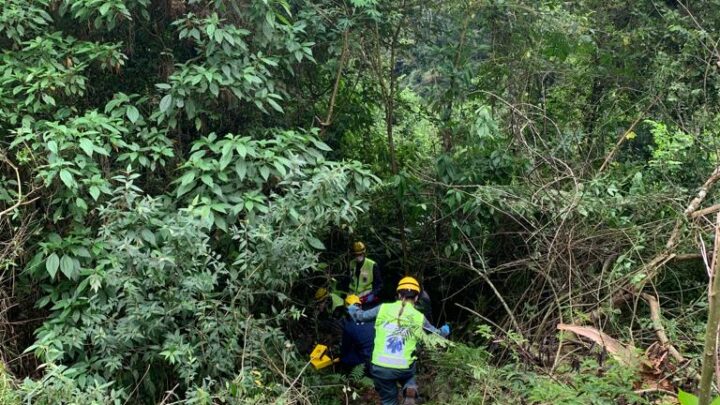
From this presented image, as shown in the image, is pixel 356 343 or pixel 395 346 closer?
pixel 395 346

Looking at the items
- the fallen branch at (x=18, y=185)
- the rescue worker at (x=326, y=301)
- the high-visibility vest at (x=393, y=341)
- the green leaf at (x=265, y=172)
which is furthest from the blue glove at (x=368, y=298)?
the fallen branch at (x=18, y=185)

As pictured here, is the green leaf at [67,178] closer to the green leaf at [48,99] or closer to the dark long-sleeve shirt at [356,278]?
A: the green leaf at [48,99]

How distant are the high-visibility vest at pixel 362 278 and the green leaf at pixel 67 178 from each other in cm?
326

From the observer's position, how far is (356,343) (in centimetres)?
611

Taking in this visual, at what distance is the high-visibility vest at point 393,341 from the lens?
16.2 feet

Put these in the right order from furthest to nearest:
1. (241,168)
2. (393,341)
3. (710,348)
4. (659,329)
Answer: (393,341)
(241,168)
(659,329)
(710,348)

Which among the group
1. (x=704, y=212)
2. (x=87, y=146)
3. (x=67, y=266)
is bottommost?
(x=67, y=266)

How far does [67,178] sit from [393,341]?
270 centimetres

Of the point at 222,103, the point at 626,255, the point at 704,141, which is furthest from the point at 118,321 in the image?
the point at 704,141

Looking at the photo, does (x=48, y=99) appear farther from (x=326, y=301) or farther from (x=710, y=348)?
(x=710, y=348)

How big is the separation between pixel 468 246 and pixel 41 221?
3.94 metres

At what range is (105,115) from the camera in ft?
17.1

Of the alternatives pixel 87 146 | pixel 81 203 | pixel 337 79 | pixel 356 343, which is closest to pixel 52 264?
pixel 81 203

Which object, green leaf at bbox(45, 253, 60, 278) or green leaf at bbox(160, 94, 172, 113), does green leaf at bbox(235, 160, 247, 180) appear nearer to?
green leaf at bbox(160, 94, 172, 113)
